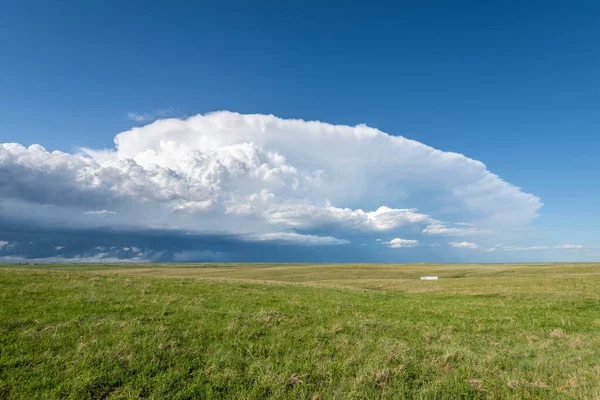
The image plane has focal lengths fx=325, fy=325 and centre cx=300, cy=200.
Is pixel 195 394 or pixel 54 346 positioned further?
pixel 54 346

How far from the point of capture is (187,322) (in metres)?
13.3

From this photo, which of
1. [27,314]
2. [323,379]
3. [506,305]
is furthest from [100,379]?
[506,305]

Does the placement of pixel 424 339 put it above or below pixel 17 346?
below

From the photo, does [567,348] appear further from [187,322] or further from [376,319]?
[187,322]

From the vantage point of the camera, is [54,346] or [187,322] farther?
[187,322]

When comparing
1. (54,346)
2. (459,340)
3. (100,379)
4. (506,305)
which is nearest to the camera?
(100,379)

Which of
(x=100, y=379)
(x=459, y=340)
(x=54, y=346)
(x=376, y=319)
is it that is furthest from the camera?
(x=376, y=319)

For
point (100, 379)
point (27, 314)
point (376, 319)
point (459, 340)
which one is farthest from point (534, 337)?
point (27, 314)

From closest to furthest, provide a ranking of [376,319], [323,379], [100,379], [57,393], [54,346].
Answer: [57,393], [100,379], [323,379], [54,346], [376,319]

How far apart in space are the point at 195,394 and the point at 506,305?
24.2 meters

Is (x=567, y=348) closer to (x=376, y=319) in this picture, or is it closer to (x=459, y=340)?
(x=459, y=340)

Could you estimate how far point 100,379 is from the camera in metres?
7.80

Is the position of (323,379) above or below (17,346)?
below

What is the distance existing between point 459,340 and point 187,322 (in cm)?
1117
